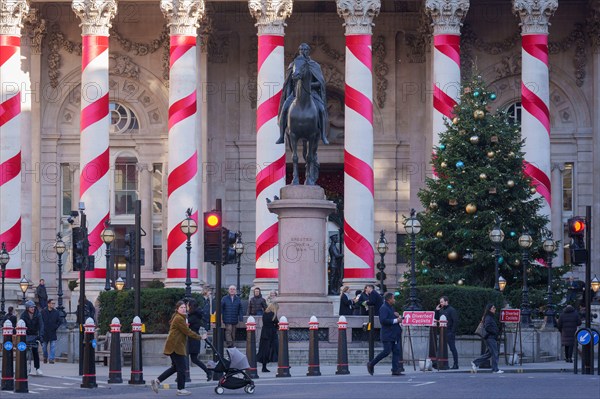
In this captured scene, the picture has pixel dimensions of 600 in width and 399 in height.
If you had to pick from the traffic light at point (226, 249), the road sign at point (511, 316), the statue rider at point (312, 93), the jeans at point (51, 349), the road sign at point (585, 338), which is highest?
the statue rider at point (312, 93)

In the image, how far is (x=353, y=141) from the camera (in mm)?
62656

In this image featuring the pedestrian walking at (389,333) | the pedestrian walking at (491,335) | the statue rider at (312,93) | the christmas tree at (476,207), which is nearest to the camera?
the pedestrian walking at (389,333)

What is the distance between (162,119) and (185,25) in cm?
780

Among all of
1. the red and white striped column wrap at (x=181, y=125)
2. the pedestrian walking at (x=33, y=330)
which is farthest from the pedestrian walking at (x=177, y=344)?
the red and white striped column wrap at (x=181, y=125)

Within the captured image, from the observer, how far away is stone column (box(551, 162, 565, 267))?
6738 centimetres

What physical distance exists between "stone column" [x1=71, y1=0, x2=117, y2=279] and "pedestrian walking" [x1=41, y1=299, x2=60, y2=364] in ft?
36.9

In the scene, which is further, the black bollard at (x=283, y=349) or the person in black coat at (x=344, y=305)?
the person in black coat at (x=344, y=305)

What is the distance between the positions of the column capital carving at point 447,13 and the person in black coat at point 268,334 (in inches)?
880

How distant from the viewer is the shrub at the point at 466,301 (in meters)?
47.6

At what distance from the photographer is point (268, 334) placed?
1727 inches

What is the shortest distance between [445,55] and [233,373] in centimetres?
3077

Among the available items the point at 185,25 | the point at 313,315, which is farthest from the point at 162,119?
the point at 313,315

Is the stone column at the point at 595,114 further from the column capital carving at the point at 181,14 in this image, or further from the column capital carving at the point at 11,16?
the column capital carving at the point at 11,16

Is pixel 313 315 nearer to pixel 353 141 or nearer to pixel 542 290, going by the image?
pixel 542 290
